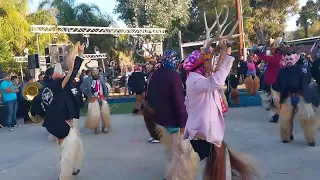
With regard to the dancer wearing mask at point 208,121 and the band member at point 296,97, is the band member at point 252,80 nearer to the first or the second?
the band member at point 296,97

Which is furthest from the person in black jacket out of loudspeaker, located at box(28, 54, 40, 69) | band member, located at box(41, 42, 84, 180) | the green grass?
band member, located at box(41, 42, 84, 180)

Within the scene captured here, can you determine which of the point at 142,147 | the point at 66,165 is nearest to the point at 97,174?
the point at 66,165

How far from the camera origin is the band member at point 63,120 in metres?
5.77

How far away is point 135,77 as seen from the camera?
44.4 feet

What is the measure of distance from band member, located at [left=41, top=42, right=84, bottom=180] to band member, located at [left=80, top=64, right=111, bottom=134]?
426 cm

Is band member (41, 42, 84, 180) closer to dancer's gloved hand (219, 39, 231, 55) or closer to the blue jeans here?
dancer's gloved hand (219, 39, 231, 55)

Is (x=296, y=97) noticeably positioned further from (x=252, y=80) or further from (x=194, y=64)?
(x=252, y=80)

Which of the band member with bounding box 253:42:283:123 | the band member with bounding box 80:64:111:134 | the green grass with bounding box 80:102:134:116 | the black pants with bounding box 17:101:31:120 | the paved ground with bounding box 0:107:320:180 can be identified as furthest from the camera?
the green grass with bounding box 80:102:134:116

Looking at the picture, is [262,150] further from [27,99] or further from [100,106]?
[27,99]

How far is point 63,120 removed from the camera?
5.86 metres

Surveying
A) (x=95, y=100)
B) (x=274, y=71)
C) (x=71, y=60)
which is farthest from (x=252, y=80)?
(x=71, y=60)

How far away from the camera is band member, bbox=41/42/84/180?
5.77 metres

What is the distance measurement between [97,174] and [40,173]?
1063mm

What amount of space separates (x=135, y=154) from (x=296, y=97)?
3102 mm
